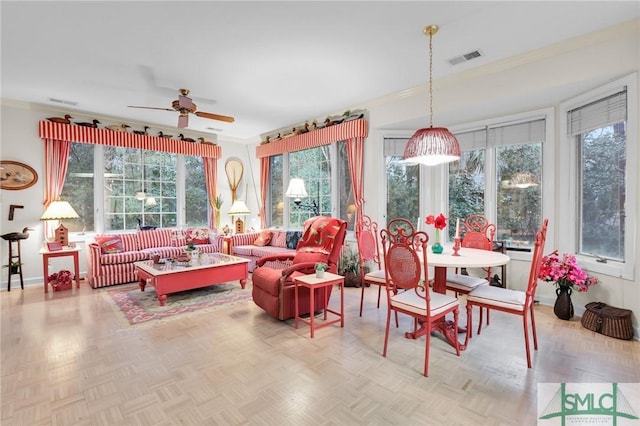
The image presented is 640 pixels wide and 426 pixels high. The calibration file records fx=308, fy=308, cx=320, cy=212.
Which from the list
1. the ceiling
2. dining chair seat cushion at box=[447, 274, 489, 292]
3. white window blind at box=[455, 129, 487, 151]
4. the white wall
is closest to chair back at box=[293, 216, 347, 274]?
dining chair seat cushion at box=[447, 274, 489, 292]

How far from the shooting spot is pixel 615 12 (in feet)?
8.37

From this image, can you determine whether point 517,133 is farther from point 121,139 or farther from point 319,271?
point 121,139

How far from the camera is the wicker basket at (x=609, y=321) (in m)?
2.76

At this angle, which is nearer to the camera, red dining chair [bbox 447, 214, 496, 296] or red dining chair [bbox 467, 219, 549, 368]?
red dining chair [bbox 467, 219, 549, 368]

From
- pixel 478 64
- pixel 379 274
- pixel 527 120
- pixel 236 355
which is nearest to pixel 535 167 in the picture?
pixel 527 120

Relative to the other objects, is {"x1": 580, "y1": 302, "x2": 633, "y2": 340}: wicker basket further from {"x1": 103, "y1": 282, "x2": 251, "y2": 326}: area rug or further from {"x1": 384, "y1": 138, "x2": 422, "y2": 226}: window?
{"x1": 103, "y1": 282, "x2": 251, "y2": 326}: area rug

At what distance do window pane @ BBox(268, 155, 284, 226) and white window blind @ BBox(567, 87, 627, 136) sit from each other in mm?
4848

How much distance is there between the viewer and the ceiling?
2494 millimetres

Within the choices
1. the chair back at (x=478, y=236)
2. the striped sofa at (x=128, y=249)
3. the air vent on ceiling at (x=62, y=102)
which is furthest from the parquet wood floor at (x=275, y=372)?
the air vent on ceiling at (x=62, y=102)

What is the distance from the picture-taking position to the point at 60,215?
4508 millimetres

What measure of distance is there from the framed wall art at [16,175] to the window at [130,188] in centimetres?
44

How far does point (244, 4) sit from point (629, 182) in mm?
3719

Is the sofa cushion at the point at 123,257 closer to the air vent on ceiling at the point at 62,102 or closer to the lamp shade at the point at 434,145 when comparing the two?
Answer: the air vent on ceiling at the point at 62,102

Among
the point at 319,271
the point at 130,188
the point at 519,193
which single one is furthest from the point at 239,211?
the point at 519,193
